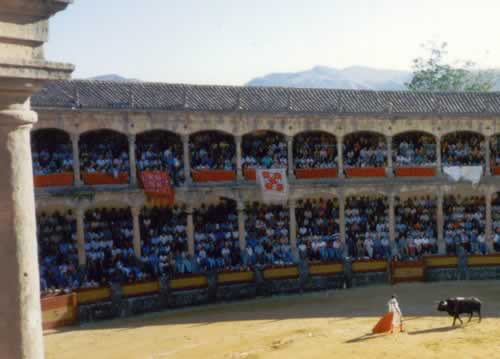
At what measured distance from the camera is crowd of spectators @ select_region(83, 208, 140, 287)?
24.3 m

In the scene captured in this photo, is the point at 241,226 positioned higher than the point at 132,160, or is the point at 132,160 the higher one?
the point at 132,160

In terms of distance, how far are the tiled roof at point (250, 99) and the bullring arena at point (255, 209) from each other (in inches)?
3.9

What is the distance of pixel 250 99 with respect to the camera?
95.6 feet

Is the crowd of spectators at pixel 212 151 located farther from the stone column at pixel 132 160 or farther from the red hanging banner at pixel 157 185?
the stone column at pixel 132 160

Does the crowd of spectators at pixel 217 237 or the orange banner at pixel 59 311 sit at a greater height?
the crowd of spectators at pixel 217 237

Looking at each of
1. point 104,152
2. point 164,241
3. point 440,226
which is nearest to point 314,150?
point 440,226

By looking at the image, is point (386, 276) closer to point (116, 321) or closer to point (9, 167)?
point (116, 321)

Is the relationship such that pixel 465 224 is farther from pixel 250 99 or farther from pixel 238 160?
pixel 250 99

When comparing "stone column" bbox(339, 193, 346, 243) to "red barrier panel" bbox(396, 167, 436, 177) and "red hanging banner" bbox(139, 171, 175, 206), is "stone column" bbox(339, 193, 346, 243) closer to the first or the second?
"red barrier panel" bbox(396, 167, 436, 177)

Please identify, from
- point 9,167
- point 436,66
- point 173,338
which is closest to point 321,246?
point 173,338

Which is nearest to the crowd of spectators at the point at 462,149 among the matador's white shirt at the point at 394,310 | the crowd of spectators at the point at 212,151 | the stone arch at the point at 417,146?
the stone arch at the point at 417,146

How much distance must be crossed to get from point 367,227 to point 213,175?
7886mm

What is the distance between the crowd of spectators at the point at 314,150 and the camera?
29.2 metres

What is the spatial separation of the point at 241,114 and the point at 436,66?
136 feet
